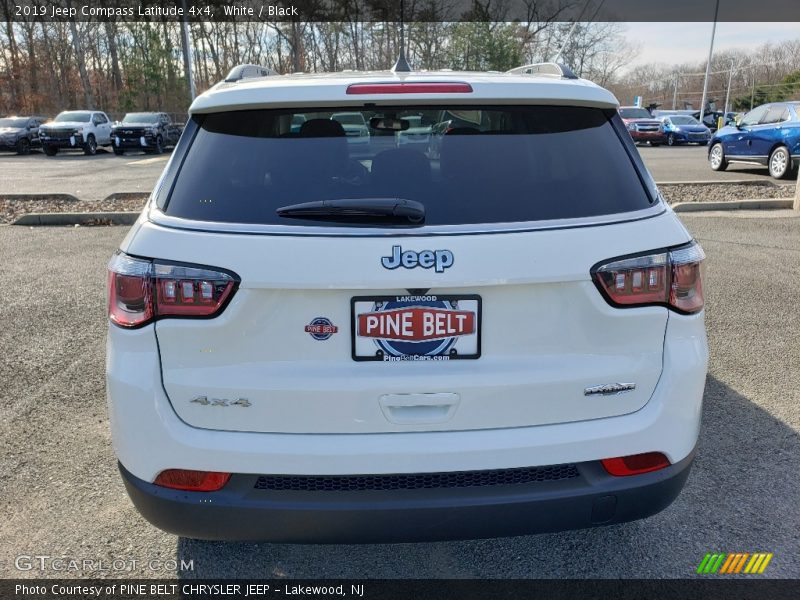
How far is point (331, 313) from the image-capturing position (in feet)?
6.30

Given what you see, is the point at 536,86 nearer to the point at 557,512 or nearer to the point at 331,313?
the point at 331,313

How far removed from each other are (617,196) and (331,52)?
52353mm

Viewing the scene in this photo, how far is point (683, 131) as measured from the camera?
31.7 metres

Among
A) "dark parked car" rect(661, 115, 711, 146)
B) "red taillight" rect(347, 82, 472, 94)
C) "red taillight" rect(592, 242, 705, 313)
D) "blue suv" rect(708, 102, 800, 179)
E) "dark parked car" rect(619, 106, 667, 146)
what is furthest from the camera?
"dark parked car" rect(661, 115, 711, 146)

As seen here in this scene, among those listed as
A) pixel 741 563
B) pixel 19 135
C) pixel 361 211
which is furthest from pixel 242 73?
pixel 19 135

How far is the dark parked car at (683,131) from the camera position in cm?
3175

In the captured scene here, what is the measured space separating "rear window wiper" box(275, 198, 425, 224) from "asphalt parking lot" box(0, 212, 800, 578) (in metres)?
1.49

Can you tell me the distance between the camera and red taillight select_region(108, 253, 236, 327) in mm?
1917

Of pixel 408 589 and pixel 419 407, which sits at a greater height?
pixel 419 407

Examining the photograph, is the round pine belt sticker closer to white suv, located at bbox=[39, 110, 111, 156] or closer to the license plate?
the license plate

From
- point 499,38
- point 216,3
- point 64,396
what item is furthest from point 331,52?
point 64,396

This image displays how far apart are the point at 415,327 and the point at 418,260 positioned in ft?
0.69

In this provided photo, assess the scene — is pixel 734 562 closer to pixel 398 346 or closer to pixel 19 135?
pixel 398 346

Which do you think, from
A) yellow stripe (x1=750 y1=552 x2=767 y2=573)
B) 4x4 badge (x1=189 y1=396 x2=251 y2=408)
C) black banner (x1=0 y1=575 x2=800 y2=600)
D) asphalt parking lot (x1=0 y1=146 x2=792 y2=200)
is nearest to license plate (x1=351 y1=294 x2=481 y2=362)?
4x4 badge (x1=189 y1=396 x2=251 y2=408)
